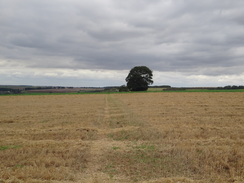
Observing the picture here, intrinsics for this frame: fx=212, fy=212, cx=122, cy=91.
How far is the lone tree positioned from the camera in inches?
3386

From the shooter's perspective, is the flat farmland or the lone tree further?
the lone tree

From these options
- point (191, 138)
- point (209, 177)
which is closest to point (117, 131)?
point (191, 138)

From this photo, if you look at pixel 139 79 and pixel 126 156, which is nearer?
pixel 126 156

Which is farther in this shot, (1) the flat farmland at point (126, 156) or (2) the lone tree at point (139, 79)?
(2) the lone tree at point (139, 79)

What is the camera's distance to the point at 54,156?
8.10 m

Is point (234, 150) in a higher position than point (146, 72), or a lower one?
lower

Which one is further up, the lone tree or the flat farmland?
the lone tree

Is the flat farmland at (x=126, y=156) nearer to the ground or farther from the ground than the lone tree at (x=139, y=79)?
nearer to the ground

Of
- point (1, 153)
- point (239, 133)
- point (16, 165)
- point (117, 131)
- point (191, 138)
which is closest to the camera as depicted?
point (16, 165)

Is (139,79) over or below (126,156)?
over

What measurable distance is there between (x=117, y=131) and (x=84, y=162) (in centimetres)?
511

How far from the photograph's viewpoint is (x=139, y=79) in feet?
283

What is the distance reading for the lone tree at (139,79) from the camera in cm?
8600

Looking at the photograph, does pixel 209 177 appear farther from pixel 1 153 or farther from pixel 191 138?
pixel 1 153
